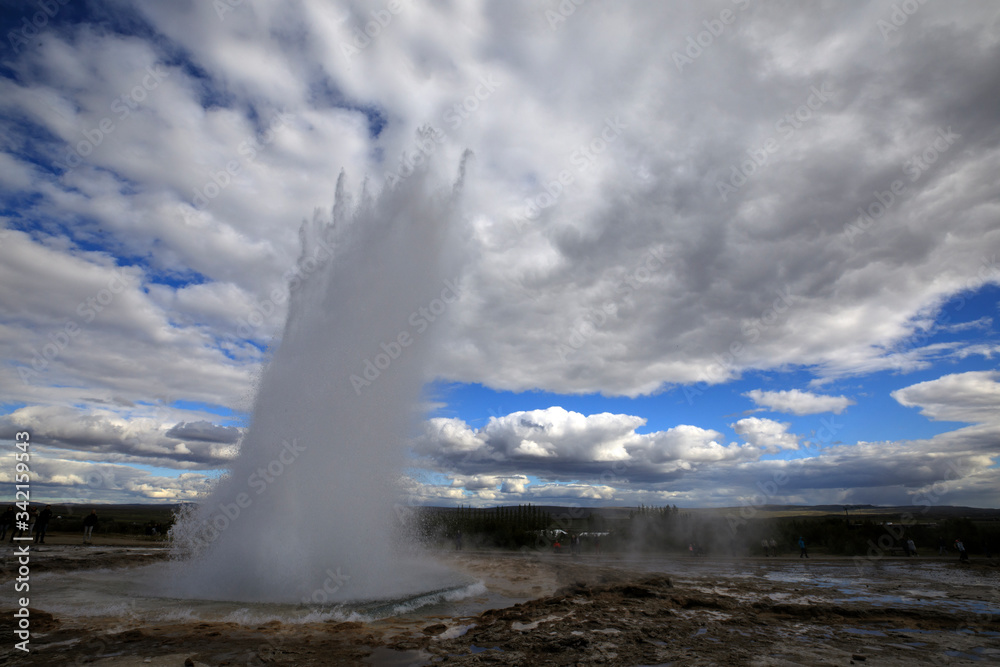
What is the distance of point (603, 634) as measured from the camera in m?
9.36

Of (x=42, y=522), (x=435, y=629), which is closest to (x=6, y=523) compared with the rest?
(x=42, y=522)

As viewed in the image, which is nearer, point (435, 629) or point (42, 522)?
point (435, 629)

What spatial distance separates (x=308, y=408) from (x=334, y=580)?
15.2ft

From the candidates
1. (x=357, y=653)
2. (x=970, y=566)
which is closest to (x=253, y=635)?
(x=357, y=653)

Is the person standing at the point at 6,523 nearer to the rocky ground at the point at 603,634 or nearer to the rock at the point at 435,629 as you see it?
the rocky ground at the point at 603,634

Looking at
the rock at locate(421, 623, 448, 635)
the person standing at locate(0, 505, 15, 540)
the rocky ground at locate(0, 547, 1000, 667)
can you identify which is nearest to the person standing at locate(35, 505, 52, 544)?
the person standing at locate(0, 505, 15, 540)

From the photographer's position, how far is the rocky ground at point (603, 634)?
24.6ft

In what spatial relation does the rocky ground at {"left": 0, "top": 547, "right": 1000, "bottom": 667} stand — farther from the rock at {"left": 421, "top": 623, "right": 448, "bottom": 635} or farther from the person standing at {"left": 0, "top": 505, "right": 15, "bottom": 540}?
the person standing at {"left": 0, "top": 505, "right": 15, "bottom": 540}

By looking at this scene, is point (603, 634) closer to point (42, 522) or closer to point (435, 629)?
point (435, 629)

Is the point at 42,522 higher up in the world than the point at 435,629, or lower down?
higher up

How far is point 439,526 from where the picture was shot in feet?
170

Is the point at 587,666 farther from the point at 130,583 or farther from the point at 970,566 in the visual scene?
the point at 970,566

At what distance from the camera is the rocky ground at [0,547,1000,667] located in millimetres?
7504

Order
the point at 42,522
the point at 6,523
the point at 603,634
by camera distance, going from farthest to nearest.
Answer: the point at 6,523 → the point at 42,522 → the point at 603,634
